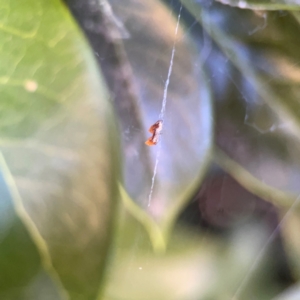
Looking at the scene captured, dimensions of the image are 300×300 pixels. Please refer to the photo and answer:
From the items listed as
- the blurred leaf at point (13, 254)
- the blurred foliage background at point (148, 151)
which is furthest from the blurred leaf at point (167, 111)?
the blurred leaf at point (13, 254)

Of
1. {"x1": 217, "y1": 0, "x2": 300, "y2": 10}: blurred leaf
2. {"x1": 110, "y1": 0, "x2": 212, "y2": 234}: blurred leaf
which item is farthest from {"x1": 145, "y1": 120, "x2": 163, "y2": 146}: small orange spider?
{"x1": 217, "y1": 0, "x2": 300, "y2": 10}: blurred leaf

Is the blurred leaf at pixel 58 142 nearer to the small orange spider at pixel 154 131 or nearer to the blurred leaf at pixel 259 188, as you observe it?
the small orange spider at pixel 154 131

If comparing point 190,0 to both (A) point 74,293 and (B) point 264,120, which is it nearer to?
(B) point 264,120

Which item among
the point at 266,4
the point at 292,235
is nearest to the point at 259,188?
the point at 292,235

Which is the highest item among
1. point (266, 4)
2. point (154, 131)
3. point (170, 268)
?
point (266, 4)

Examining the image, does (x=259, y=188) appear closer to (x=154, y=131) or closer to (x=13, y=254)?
(x=154, y=131)

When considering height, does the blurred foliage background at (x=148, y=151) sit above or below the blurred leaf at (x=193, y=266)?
above

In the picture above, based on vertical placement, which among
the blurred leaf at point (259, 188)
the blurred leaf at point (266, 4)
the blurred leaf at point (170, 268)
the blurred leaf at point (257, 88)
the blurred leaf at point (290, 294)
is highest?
the blurred leaf at point (266, 4)
